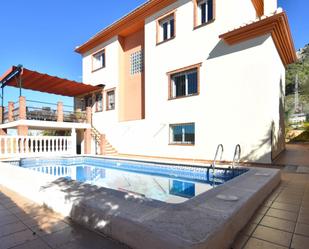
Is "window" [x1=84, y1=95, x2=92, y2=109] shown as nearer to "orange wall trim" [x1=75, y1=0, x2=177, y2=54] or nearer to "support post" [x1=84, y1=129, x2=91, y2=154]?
"support post" [x1=84, y1=129, x2=91, y2=154]

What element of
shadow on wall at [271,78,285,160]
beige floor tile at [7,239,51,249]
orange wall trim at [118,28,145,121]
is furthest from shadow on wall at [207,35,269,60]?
beige floor tile at [7,239,51,249]

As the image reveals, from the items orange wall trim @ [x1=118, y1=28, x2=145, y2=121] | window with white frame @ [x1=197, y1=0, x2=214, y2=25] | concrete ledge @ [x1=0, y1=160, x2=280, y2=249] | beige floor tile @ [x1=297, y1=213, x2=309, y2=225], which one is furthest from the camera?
orange wall trim @ [x1=118, y1=28, x2=145, y2=121]

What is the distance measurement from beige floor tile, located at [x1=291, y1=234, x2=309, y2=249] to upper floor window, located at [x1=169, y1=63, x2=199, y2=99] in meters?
9.12

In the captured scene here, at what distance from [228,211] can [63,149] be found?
1288 centimetres

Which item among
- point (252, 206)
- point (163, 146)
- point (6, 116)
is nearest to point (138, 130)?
point (163, 146)

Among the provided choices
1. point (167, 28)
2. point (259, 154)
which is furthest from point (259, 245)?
point (167, 28)

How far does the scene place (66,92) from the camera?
18.5 meters

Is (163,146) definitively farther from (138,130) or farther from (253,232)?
(253,232)

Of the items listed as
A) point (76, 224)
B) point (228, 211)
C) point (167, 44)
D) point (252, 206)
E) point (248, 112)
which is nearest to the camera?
point (228, 211)

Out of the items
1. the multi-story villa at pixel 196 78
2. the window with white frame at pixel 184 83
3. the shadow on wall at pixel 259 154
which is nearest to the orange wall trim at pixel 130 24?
the multi-story villa at pixel 196 78

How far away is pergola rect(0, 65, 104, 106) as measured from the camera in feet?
43.4

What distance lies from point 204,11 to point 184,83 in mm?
3919

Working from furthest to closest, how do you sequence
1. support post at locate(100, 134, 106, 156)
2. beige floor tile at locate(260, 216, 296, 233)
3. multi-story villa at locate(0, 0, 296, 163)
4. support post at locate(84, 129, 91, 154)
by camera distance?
1. support post at locate(84, 129, 91, 154)
2. support post at locate(100, 134, 106, 156)
3. multi-story villa at locate(0, 0, 296, 163)
4. beige floor tile at locate(260, 216, 296, 233)

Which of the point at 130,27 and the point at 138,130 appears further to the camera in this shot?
the point at 130,27
